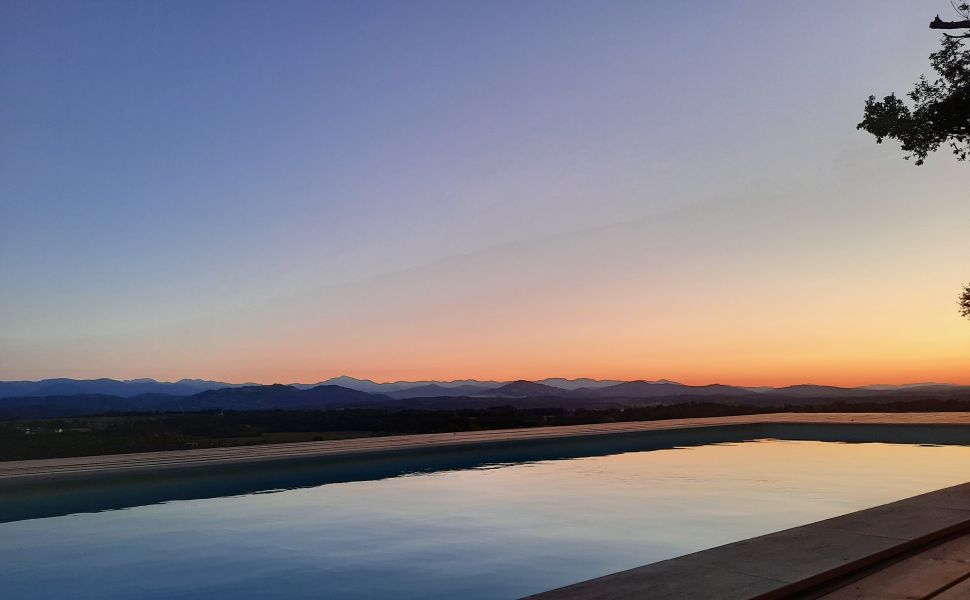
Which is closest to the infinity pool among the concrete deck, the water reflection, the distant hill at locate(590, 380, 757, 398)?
the water reflection

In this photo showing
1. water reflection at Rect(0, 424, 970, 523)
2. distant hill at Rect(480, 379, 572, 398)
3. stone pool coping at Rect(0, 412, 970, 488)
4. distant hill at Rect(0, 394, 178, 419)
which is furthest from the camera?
distant hill at Rect(480, 379, 572, 398)

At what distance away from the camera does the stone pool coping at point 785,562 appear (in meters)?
2.97

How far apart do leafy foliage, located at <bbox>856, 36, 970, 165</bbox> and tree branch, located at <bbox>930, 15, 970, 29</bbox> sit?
0.68 meters

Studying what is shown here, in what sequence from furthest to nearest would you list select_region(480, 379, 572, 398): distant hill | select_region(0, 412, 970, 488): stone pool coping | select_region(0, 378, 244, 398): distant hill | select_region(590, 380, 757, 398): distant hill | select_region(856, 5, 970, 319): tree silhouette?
select_region(0, 378, 244, 398): distant hill, select_region(480, 379, 572, 398): distant hill, select_region(590, 380, 757, 398): distant hill, select_region(0, 412, 970, 488): stone pool coping, select_region(856, 5, 970, 319): tree silhouette

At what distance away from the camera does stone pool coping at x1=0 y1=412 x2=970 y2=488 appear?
9.31m

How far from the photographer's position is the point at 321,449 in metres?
12.3

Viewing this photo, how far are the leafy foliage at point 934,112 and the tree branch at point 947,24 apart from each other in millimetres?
681

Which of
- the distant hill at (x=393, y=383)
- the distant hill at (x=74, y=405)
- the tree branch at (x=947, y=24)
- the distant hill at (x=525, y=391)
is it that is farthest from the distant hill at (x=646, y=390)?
the tree branch at (x=947, y=24)

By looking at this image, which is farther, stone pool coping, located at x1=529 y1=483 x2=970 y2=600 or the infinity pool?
the infinity pool

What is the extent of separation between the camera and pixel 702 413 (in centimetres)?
2303

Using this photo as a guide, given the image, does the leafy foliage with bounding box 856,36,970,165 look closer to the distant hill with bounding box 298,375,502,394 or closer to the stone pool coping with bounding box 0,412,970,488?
the stone pool coping with bounding box 0,412,970,488

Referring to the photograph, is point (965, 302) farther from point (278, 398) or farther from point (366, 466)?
point (278, 398)

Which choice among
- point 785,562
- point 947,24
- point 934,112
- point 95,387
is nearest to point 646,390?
point 934,112

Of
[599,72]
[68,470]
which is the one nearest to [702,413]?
[599,72]
